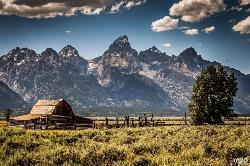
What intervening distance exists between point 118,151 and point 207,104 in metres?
53.3

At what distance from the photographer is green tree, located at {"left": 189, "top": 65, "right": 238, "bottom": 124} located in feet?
247

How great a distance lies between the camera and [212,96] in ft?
251

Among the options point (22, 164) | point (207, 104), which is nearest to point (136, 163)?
point (22, 164)

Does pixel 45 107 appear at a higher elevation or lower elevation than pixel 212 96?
lower

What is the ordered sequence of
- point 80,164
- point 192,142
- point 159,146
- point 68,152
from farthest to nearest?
point 192,142 < point 159,146 < point 68,152 < point 80,164

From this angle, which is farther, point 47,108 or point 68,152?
point 47,108

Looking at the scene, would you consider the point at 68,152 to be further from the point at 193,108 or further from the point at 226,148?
the point at 193,108

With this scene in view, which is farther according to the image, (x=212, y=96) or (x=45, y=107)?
(x=45, y=107)

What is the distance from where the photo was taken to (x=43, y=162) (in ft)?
73.0

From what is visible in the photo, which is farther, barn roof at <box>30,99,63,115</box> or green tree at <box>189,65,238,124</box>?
barn roof at <box>30,99,63,115</box>

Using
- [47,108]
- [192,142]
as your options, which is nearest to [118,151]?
[192,142]

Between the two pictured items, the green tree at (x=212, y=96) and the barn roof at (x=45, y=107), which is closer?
the green tree at (x=212, y=96)

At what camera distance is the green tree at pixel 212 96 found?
75.4 meters

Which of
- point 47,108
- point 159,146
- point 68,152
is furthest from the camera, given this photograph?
point 47,108
